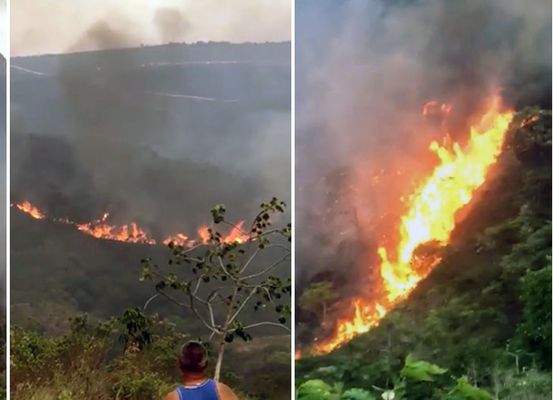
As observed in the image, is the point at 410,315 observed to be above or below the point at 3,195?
below

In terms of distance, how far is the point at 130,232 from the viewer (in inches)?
161

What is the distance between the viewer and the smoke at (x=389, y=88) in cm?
404

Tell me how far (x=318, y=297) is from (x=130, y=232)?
1.11 m

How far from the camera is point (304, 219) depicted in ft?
13.2

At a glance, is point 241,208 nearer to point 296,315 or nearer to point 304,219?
point 304,219

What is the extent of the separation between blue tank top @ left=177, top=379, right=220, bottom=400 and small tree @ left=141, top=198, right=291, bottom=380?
2.87 feet

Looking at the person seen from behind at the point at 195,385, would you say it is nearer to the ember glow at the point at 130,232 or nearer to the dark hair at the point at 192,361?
the dark hair at the point at 192,361

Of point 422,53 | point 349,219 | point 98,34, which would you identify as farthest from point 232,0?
point 349,219

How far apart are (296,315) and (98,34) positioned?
6.35ft

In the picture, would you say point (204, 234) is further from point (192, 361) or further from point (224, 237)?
point (192, 361)

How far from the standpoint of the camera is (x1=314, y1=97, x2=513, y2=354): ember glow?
158 inches

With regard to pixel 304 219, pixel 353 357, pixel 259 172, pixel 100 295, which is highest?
pixel 259 172

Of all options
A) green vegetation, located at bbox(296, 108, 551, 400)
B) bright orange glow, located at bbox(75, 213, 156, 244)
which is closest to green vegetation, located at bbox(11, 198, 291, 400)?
bright orange glow, located at bbox(75, 213, 156, 244)

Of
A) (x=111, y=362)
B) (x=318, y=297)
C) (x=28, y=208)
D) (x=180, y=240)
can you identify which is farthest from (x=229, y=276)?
(x=28, y=208)
